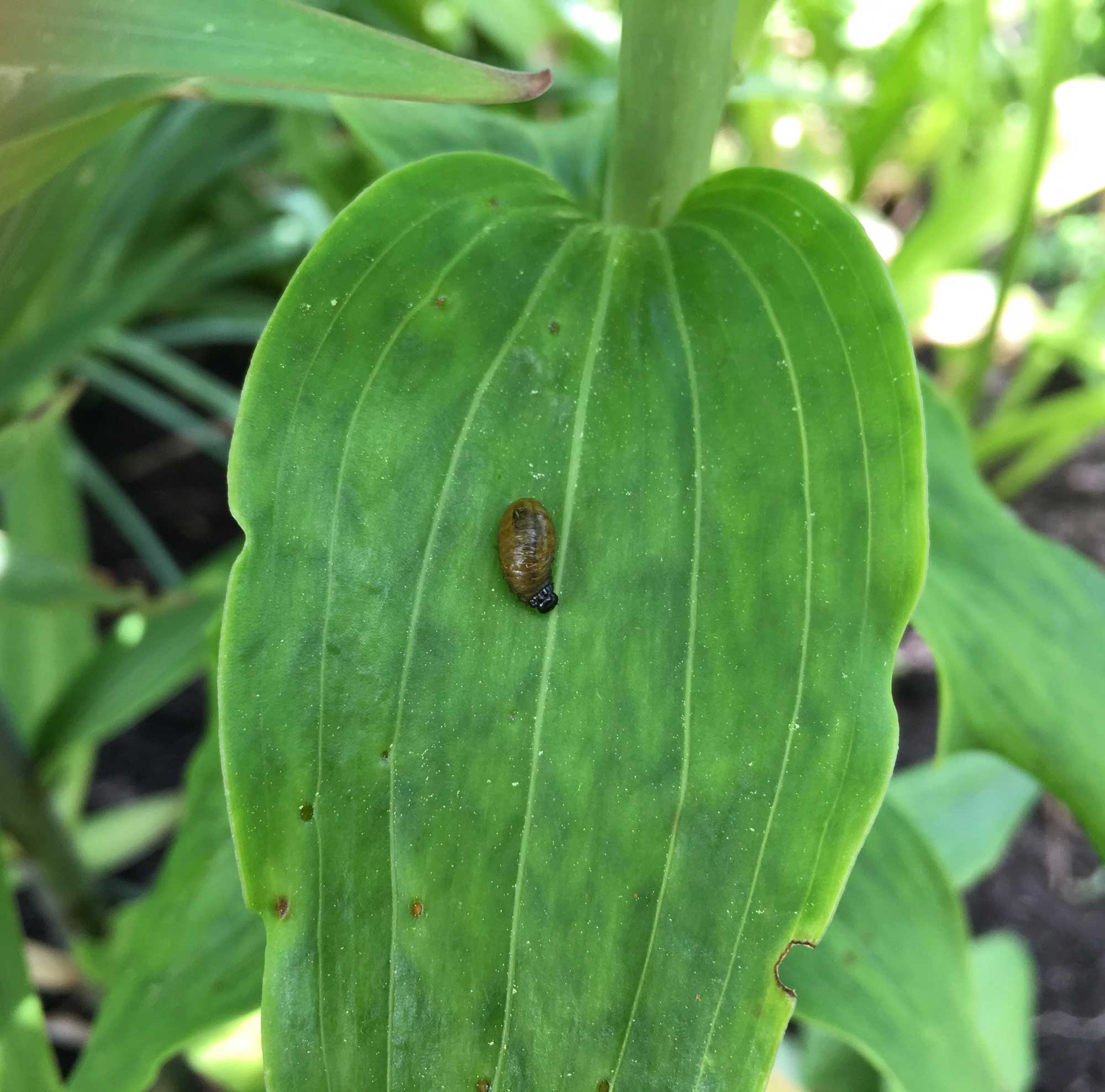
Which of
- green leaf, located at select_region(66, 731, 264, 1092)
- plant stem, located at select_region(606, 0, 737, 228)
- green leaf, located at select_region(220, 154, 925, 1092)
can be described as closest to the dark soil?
green leaf, located at select_region(66, 731, 264, 1092)

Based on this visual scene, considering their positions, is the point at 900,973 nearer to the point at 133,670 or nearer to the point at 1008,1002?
the point at 1008,1002

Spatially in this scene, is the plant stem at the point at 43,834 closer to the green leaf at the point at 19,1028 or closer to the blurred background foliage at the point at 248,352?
the blurred background foliage at the point at 248,352

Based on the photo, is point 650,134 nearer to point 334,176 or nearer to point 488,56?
point 334,176

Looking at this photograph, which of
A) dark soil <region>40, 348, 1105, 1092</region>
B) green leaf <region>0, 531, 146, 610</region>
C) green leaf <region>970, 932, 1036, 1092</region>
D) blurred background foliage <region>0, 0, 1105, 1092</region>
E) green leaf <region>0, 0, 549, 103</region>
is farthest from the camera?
dark soil <region>40, 348, 1105, 1092</region>

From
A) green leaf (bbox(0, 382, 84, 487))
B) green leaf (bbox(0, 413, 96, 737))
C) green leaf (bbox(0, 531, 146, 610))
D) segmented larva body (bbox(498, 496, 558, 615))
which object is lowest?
green leaf (bbox(0, 413, 96, 737))

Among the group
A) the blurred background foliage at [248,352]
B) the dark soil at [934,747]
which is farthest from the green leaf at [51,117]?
the dark soil at [934,747]

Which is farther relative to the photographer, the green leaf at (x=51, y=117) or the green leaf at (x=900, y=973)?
the green leaf at (x=900, y=973)

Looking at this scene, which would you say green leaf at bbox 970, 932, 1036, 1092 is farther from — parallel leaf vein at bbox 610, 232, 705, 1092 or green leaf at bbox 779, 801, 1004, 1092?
parallel leaf vein at bbox 610, 232, 705, 1092
